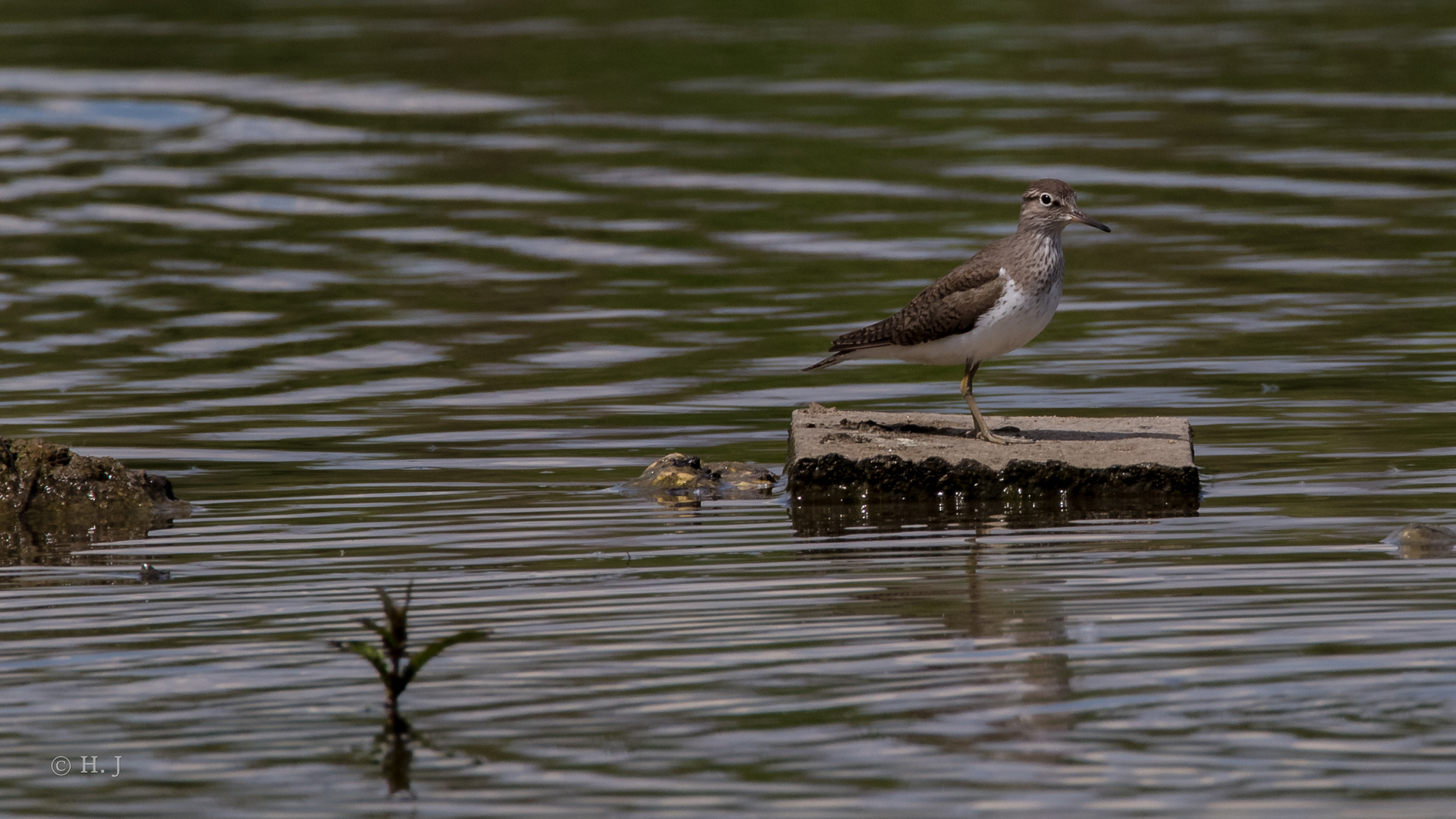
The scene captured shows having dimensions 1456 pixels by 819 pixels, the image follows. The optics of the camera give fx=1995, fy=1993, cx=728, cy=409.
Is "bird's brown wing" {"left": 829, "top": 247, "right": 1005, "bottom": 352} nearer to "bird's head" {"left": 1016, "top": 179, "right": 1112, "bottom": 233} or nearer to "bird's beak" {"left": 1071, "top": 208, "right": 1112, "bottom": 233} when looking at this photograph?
"bird's head" {"left": 1016, "top": 179, "right": 1112, "bottom": 233}

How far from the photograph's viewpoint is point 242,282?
51.7ft

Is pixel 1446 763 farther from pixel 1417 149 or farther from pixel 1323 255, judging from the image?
pixel 1417 149

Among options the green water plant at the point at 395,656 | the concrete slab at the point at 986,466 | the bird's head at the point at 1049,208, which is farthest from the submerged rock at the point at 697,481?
the green water plant at the point at 395,656

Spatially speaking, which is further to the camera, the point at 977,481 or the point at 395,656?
the point at 977,481

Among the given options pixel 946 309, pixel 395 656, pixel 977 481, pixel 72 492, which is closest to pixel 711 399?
pixel 946 309

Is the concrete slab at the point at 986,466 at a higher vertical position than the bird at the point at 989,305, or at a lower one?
lower

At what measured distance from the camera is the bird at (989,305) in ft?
31.4

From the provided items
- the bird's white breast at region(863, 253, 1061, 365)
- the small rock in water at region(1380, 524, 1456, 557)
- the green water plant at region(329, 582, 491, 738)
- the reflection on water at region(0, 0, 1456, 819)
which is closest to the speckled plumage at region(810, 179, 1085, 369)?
the bird's white breast at region(863, 253, 1061, 365)

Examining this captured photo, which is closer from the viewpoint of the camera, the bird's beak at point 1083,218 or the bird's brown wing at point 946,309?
the bird's brown wing at point 946,309

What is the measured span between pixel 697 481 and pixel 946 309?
149 centimetres

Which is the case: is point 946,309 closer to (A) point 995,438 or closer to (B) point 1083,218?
(A) point 995,438

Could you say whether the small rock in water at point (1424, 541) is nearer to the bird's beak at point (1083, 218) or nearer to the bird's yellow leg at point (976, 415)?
the bird's yellow leg at point (976, 415)

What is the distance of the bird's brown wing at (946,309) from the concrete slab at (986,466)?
567 millimetres

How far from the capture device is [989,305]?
956 centimetres
